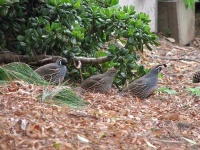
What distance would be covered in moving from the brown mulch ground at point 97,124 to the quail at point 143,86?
31 centimetres

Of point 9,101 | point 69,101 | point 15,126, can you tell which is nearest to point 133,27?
point 69,101

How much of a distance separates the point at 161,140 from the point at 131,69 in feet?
10.0

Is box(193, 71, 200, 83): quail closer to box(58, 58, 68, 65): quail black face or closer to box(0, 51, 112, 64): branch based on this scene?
box(0, 51, 112, 64): branch

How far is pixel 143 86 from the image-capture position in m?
8.84

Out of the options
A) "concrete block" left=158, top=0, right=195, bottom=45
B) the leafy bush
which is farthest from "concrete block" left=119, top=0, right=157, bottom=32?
the leafy bush

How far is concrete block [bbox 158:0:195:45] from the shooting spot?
13.9 m

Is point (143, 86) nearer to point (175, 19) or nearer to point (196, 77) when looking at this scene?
point (196, 77)

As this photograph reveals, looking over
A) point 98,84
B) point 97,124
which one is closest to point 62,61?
point 98,84

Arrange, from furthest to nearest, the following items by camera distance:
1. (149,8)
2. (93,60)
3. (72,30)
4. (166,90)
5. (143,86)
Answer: (149,8)
(166,90)
(93,60)
(72,30)
(143,86)

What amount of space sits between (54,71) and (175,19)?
6.07m

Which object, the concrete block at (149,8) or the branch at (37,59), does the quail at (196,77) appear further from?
the concrete block at (149,8)

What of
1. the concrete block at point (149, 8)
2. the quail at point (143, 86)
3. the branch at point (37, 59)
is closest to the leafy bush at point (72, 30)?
the branch at point (37, 59)

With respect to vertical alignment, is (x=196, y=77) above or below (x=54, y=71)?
below

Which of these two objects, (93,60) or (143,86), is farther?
(93,60)
